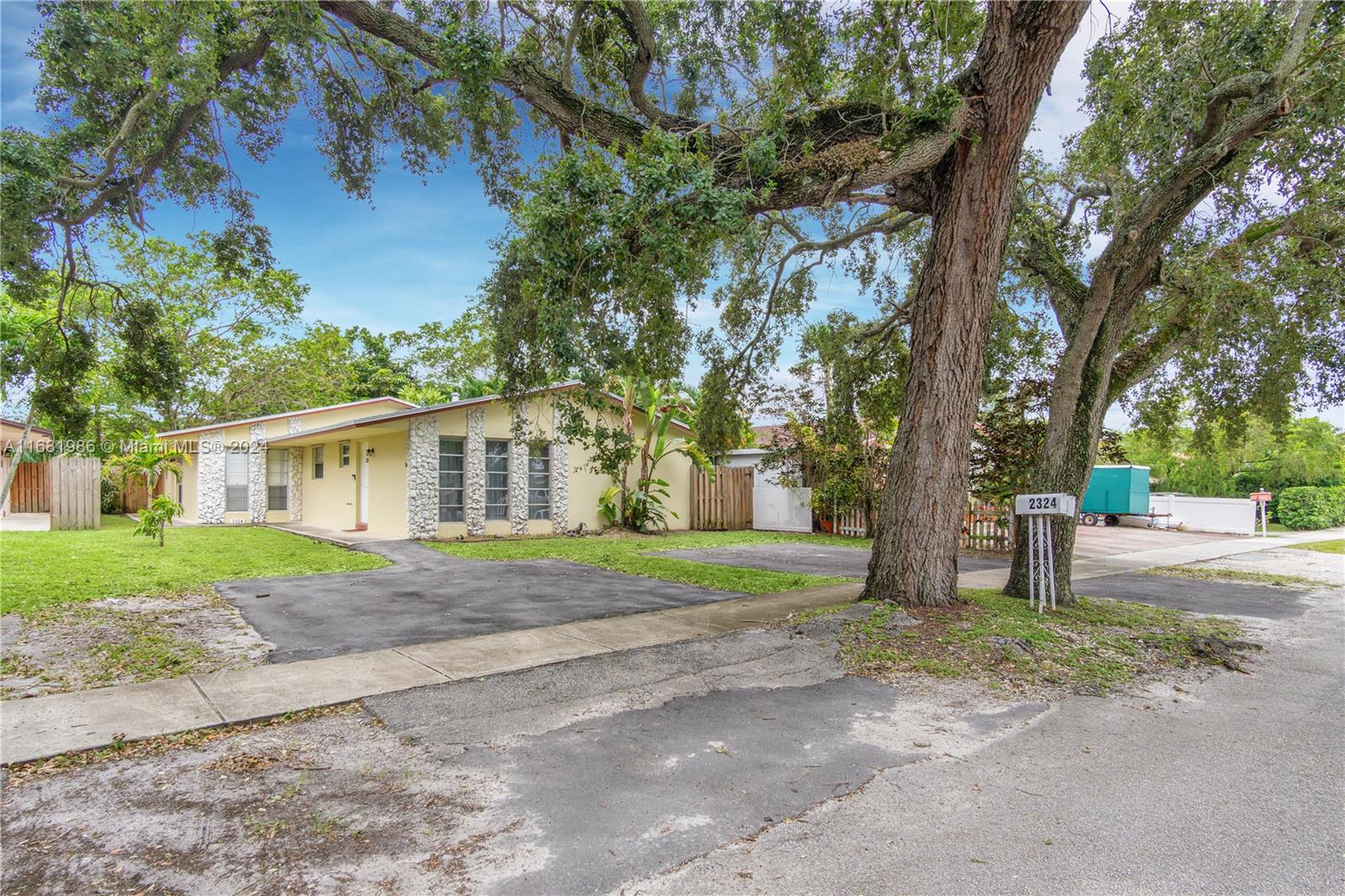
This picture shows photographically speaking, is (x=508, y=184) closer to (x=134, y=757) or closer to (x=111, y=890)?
(x=134, y=757)

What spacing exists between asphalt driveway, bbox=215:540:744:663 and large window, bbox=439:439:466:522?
4.24 meters

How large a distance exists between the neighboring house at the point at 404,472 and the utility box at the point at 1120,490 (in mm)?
15033

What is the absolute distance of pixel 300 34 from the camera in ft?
20.3

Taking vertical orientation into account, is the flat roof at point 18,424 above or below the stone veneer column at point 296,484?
above

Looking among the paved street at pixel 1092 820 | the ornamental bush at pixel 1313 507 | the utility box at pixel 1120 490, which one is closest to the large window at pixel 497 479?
the paved street at pixel 1092 820

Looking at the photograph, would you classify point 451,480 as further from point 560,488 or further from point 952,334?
point 952,334

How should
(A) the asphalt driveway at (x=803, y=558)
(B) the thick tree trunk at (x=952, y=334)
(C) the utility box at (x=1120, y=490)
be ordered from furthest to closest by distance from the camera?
(C) the utility box at (x=1120, y=490)
(A) the asphalt driveway at (x=803, y=558)
(B) the thick tree trunk at (x=952, y=334)

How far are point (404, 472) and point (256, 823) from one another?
13.0 m

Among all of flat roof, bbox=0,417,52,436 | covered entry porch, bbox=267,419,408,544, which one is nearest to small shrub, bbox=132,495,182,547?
covered entry porch, bbox=267,419,408,544

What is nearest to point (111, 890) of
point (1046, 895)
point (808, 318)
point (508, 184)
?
point (1046, 895)

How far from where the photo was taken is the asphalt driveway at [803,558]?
11.5m

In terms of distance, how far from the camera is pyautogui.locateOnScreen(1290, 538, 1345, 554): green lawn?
638 inches

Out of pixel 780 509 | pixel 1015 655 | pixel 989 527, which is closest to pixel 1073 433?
pixel 1015 655

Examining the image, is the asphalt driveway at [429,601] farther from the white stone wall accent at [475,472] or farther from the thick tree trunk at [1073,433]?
the white stone wall accent at [475,472]
